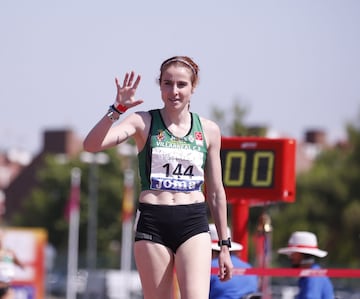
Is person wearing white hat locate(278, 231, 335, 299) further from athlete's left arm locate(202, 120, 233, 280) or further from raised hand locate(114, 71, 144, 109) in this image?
raised hand locate(114, 71, 144, 109)

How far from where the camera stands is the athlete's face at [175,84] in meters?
7.16

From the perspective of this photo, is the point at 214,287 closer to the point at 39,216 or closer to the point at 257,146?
the point at 257,146

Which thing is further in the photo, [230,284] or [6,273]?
[6,273]

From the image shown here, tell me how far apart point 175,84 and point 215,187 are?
728mm

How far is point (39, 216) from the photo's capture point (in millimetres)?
84062

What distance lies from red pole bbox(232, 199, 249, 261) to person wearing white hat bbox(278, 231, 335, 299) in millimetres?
1192

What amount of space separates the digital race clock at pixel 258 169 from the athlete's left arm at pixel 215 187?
488cm

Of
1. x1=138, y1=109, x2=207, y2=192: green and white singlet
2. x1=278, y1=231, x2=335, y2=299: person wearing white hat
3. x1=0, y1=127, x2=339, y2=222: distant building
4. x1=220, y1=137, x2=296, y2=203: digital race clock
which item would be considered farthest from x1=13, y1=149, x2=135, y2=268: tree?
x1=138, y1=109, x2=207, y2=192: green and white singlet

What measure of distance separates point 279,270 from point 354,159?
175ft

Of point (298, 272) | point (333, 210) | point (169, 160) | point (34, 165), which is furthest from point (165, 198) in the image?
point (34, 165)

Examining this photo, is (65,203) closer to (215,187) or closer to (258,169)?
(258,169)

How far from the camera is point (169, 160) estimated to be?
23.6ft

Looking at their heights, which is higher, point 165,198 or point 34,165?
point 165,198

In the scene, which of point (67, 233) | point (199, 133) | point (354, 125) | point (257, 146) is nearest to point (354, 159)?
point (354, 125)
